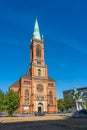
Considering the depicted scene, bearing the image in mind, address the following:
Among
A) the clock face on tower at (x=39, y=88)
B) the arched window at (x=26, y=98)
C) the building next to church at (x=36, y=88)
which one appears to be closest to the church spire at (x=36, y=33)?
the building next to church at (x=36, y=88)

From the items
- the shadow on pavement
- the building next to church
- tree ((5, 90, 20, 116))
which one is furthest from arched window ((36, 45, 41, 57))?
the shadow on pavement

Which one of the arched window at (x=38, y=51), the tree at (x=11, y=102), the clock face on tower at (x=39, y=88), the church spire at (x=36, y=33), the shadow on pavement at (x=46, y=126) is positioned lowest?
the shadow on pavement at (x=46, y=126)

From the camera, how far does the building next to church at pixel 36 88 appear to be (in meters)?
72.2

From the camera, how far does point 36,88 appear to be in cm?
7594

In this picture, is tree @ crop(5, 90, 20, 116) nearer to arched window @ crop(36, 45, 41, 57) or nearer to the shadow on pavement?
the shadow on pavement

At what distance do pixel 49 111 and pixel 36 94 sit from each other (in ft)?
28.9

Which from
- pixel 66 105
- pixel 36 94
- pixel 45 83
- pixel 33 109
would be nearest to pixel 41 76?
A: pixel 45 83

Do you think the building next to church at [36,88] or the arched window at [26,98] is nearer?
the arched window at [26,98]

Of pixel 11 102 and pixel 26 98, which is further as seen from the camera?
pixel 26 98

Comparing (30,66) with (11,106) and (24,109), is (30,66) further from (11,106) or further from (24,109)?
(11,106)

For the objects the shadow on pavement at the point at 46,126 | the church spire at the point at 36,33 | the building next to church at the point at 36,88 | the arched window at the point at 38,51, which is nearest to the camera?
the shadow on pavement at the point at 46,126

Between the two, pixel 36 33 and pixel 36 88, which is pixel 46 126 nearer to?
pixel 36 88

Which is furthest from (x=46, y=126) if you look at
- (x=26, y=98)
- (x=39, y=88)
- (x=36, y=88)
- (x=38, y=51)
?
(x=38, y=51)

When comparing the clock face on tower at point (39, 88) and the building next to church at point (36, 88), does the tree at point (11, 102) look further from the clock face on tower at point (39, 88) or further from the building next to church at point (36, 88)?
the clock face on tower at point (39, 88)
